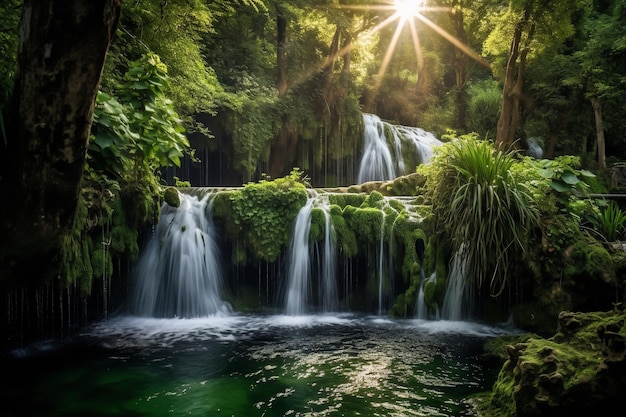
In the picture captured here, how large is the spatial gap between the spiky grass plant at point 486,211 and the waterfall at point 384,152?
9050 mm

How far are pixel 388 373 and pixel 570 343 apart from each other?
2012 mm

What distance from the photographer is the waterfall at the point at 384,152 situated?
16859 mm

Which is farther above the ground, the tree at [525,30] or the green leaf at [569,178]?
the tree at [525,30]

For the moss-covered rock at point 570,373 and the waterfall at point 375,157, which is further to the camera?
the waterfall at point 375,157

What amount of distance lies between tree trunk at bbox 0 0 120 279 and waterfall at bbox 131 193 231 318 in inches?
166

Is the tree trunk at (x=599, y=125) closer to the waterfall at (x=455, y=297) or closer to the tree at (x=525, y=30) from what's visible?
the tree at (x=525, y=30)

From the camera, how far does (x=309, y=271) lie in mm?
8797

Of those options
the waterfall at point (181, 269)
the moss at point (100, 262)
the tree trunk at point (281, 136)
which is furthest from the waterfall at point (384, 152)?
the moss at point (100, 262)

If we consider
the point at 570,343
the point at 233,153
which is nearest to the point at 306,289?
the point at 570,343

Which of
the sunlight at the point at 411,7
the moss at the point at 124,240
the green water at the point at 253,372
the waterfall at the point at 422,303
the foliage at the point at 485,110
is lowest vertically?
the green water at the point at 253,372

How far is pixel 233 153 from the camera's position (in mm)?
15625

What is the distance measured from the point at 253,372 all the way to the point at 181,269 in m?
3.88

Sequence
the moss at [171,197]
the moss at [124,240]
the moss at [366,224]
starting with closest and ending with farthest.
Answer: the moss at [124,240] → the moss at [366,224] → the moss at [171,197]

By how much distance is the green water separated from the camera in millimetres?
4277
